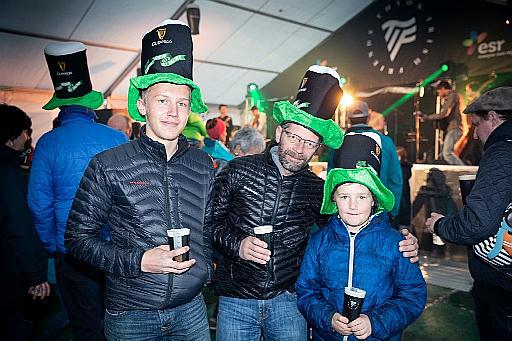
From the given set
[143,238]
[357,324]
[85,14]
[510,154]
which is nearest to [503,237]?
[510,154]

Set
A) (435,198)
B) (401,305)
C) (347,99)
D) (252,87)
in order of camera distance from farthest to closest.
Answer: (252,87) → (347,99) → (435,198) → (401,305)

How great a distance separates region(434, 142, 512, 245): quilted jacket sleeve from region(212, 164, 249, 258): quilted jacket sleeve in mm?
1457

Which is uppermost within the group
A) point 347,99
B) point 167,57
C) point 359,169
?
point 347,99

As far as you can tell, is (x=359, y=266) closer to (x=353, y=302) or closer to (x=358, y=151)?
(x=353, y=302)

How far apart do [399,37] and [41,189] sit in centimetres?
1328

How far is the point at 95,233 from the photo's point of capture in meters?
2.04

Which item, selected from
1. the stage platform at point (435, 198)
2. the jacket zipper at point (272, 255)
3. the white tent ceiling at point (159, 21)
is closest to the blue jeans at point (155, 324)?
the jacket zipper at point (272, 255)

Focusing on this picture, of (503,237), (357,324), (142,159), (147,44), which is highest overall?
(147,44)

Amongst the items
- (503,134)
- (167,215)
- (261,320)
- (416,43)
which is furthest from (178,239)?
(416,43)

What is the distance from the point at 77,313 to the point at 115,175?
66.4 inches

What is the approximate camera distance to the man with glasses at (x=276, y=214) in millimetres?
2559

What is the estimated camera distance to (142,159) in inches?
83.9

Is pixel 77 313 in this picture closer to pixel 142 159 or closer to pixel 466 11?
pixel 142 159

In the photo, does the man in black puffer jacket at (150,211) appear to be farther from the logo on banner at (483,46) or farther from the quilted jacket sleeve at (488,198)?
the logo on banner at (483,46)
